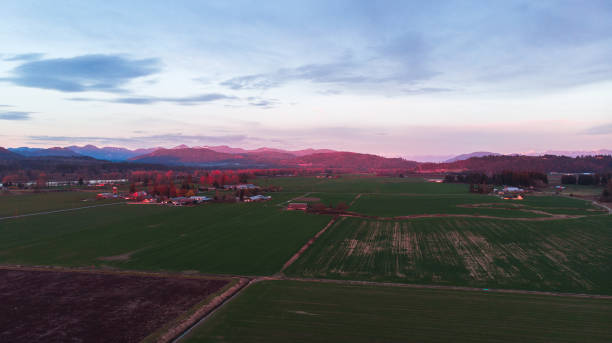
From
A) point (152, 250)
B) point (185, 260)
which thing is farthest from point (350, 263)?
point (152, 250)

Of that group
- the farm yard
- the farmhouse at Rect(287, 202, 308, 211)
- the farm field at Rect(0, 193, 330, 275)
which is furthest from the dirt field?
the farmhouse at Rect(287, 202, 308, 211)

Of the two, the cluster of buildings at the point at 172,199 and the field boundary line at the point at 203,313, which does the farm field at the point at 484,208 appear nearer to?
the cluster of buildings at the point at 172,199

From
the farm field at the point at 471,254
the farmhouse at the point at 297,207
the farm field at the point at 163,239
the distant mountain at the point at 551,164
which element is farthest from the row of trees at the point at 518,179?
the farm field at the point at 163,239

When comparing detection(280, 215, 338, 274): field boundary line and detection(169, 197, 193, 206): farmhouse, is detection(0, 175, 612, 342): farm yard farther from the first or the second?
detection(169, 197, 193, 206): farmhouse

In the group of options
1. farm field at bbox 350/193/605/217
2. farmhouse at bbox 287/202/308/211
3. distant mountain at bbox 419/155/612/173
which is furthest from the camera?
distant mountain at bbox 419/155/612/173

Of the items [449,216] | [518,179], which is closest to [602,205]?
[449,216]

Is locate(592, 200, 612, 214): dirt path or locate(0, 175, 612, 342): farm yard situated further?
locate(592, 200, 612, 214): dirt path

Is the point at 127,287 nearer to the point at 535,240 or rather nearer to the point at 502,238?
the point at 502,238
